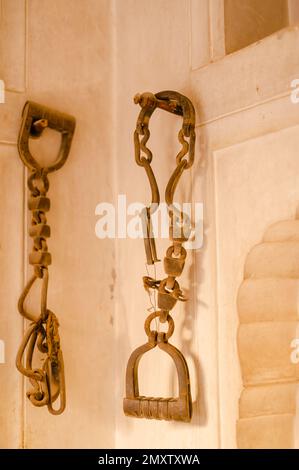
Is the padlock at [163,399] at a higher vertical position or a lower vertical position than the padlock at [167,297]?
lower

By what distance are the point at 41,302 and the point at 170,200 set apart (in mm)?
391

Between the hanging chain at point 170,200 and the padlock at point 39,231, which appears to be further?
the padlock at point 39,231

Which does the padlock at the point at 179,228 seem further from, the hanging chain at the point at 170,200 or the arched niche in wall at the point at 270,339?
the arched niche in wall at the point at 270,339

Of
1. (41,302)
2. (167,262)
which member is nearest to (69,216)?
(41,302)

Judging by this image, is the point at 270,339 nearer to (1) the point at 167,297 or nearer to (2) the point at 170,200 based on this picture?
(1) the point at 167,297

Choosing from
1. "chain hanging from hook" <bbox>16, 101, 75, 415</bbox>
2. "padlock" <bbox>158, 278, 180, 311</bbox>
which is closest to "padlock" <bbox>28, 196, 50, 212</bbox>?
"chain hanging from hook" <bbox>16, 101, 75, 415</bbox>

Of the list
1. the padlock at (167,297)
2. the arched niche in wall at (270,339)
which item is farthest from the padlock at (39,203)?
the arched niche in wall at (270,339)

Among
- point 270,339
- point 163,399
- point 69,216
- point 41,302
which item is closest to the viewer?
point 270,339

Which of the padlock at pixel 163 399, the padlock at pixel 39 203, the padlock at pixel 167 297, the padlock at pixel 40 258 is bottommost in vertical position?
the padlock at pixel 163 399

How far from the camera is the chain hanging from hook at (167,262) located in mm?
1520

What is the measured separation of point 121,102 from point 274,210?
599mm

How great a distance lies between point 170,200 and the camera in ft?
5.21

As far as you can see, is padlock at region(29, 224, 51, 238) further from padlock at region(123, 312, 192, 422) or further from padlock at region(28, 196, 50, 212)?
padlock at region(123, 312, 192, 422)

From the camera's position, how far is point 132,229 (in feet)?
5.87
